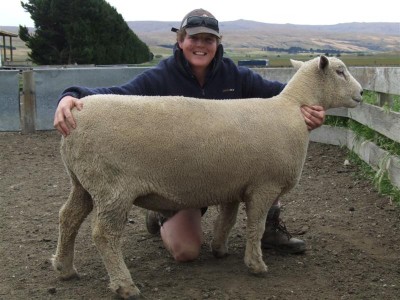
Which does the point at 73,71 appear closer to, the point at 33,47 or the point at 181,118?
the point at 181,118

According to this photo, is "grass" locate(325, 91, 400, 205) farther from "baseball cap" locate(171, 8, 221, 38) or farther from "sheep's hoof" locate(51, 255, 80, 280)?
"sheep's hoof" locate(51, 255, 80, 280)

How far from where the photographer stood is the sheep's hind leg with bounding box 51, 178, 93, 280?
3783 mm

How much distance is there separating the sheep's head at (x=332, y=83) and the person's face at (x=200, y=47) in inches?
27.7

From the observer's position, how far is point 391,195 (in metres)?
5.63

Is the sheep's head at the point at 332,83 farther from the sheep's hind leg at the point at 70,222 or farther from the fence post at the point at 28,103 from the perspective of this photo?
the fence post at the point at 28,103

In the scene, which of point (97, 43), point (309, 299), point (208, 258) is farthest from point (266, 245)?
point (97, 43)

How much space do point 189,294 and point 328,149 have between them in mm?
5121

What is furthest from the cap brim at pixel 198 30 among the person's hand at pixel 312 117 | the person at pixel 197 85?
the person's hand at pixel 312 117

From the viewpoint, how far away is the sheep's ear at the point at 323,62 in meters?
4.02

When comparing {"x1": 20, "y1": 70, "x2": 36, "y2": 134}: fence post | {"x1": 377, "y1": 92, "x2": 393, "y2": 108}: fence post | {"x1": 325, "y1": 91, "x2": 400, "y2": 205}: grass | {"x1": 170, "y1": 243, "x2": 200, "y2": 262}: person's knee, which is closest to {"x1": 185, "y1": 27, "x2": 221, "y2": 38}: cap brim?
{"x1": 170, "y1": 243, "x2": 200, "y2": 262}: person's knee

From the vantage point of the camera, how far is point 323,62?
4.05 meters

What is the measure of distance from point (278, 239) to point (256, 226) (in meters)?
0.68

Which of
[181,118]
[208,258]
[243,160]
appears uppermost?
[181,118]

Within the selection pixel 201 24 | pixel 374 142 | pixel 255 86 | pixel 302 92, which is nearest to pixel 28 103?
pixel 374 142
